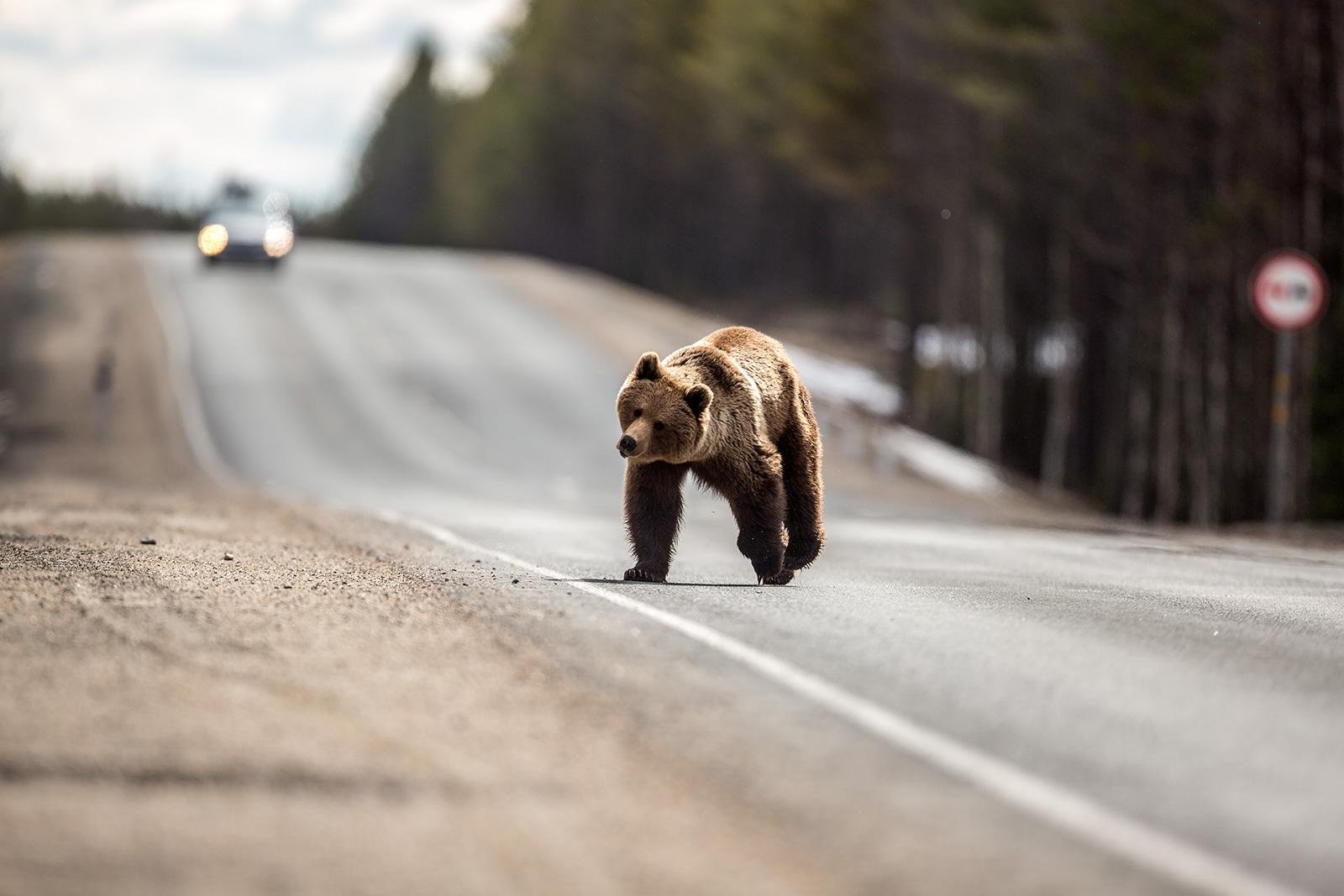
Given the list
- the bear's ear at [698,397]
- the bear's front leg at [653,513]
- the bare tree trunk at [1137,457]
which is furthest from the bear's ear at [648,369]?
the bare tree trunk at [1137,457]

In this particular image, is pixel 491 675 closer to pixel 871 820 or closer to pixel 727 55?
pixel 871 820

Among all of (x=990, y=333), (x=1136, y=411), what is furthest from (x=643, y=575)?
(x=990, y=333)

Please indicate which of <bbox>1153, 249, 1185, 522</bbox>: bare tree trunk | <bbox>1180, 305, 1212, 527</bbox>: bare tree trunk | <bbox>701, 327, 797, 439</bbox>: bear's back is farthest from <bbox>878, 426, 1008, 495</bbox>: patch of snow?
<bbox>701, 327, 797, 439</bbox>: bear's back

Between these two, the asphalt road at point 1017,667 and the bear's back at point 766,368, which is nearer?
the asphalt road at point 1017,667

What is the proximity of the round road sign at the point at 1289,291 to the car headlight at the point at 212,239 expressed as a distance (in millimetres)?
33273

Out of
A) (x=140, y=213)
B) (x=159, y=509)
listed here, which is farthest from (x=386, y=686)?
(x=140, y=213)

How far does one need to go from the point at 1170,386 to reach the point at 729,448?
28653mm

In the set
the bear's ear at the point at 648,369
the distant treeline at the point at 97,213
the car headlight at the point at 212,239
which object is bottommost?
the bear's ear at the point at 648,369

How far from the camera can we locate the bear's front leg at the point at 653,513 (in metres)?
9.14

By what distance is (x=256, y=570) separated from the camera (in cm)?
1004

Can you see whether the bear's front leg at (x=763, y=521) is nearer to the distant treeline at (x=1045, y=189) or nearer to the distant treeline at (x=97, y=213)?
the distant treeline at (x=1045, y=189)

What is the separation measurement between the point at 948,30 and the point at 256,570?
33439mm

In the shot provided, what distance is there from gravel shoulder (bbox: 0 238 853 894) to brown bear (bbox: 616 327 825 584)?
86 centimetres

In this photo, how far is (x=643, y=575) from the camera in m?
→ 9.56
